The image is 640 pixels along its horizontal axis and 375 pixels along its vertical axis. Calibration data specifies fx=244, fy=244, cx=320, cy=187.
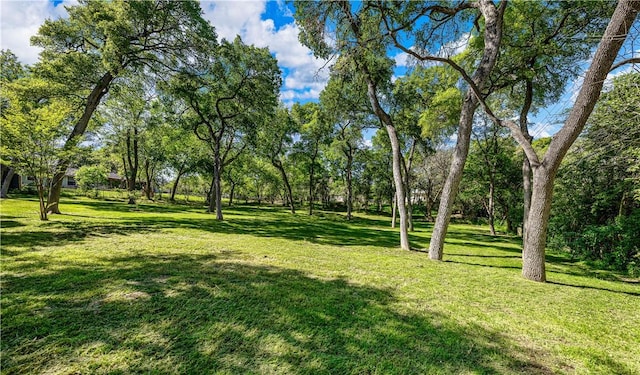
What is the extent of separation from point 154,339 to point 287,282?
2.06 m

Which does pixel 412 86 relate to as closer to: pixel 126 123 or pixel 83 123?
pixel 83 123

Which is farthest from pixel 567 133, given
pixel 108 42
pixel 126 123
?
pixel 126 123

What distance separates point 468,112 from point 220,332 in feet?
24.0

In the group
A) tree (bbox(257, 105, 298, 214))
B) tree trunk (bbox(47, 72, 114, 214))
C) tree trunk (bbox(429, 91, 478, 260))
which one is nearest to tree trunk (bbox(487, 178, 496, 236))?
tree trunk (bbox(429, 91, 478, 260))

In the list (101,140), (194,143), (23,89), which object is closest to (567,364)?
(23,89)

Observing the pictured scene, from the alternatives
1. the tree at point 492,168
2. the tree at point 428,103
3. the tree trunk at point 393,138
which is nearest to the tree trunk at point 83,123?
the tree trunk at point 393,138

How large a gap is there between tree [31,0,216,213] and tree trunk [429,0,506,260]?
1080 centimetres

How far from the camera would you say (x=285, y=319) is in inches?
110

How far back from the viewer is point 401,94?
48.9 feet

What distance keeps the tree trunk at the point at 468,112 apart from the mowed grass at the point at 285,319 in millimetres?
1743

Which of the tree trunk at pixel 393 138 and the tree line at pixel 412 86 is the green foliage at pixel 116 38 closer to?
the tree line at pixel 412 86

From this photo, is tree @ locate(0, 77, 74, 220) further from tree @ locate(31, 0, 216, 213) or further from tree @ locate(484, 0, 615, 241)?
tree @ locate(484, 0, 615, 241)

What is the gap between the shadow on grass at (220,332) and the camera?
2.02 meters

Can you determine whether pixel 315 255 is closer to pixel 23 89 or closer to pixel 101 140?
pixel 23 89
